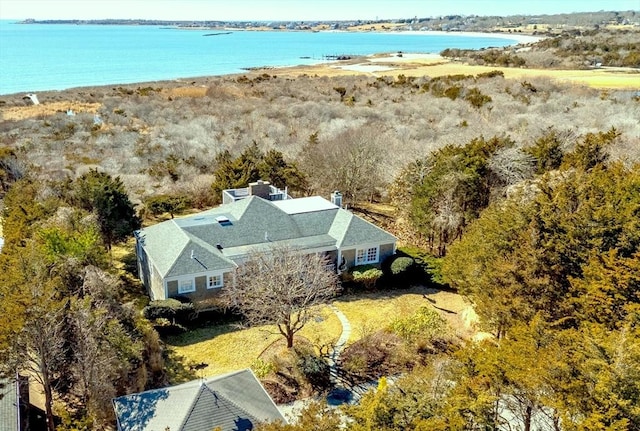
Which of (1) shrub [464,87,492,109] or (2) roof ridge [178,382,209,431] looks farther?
(1) shrub [464,87,492,109]

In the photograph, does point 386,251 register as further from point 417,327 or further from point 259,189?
point 259,189

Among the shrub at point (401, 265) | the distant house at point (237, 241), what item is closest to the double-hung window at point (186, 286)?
the distant house at point (237, 241)

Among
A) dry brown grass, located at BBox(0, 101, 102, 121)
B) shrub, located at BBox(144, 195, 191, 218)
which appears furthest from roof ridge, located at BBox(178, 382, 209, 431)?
dry brown grass, located at BBox(0, 101, 102, 121)

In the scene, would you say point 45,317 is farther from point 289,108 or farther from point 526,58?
point 526,58

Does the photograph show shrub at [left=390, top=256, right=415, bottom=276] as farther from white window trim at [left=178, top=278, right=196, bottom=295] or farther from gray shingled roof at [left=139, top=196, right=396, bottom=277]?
white window trim at [left=178, top=278, right=196, bottom=295]

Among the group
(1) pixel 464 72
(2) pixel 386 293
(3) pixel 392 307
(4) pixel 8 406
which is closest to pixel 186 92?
(1) pixel 464 72

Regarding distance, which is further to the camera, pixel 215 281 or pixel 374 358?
pixel 215 281
